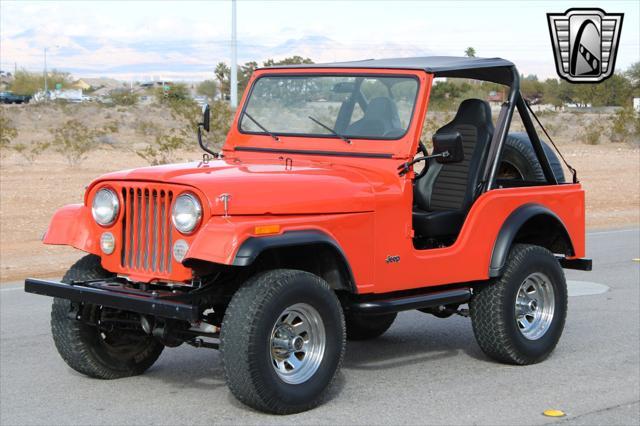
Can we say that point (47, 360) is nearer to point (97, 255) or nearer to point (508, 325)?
point (97, 255)

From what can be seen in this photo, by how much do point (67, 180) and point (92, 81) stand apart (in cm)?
10027

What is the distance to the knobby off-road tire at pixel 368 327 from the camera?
810 cm


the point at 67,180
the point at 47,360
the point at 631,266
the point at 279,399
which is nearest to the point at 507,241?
the point at 279,399

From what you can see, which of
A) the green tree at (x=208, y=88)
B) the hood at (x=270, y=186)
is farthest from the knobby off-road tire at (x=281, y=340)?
the green tree at (x=208, y=88)

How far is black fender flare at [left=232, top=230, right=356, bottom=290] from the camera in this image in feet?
18.6

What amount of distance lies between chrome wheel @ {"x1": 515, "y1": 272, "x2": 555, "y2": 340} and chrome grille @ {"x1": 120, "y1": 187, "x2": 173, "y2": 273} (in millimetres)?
2693

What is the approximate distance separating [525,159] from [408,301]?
2.14 metres

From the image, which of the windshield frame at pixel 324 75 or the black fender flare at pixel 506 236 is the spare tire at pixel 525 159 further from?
the windshield frame at pixel 324 75

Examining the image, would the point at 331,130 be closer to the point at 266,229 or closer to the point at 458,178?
the point at 458,178

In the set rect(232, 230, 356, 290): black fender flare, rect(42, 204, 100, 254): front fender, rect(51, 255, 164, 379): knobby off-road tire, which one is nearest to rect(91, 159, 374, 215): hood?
rect(232, 230, 356, 290): black fender flare

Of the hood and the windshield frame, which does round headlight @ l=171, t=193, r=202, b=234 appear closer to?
the hood

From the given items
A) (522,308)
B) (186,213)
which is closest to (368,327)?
(522,308)

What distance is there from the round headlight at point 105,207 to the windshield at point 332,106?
1684 millimetres

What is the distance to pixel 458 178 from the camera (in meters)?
7.59
